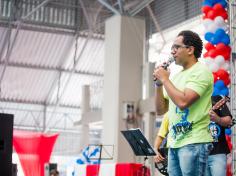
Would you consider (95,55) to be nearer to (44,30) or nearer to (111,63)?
(44,30)

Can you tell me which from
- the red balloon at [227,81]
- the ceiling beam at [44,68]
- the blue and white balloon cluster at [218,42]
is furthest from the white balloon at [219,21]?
the ceiling beam at [44,68]

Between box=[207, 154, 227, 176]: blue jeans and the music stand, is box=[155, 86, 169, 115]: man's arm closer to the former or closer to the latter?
box=[207, 154, 227, 176]: blue jeans

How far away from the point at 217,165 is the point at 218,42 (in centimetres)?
509

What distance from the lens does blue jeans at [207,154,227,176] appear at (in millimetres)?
3846

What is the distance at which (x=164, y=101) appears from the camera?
308 centimetres

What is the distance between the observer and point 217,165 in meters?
3.98

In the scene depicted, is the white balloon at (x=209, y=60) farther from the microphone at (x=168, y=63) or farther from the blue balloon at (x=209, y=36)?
the microphone at (x=168, y=63)

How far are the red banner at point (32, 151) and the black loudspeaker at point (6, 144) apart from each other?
357 inches

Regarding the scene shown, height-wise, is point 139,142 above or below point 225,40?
below

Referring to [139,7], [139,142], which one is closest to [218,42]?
[139,142]

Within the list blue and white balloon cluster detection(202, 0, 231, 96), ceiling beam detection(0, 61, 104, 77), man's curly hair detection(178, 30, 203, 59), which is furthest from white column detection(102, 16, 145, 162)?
man's curly hair detection(178, 30, 203, 59)

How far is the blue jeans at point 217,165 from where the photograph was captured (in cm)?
385

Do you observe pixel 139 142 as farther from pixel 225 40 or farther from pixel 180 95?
pixel 180 95

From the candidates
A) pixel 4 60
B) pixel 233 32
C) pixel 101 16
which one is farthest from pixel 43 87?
pixel 233 32
